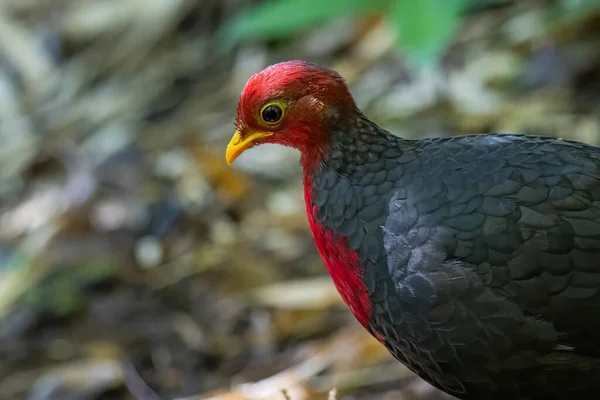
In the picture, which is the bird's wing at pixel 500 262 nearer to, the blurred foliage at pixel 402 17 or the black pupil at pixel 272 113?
the black pupil at pixel 272 113

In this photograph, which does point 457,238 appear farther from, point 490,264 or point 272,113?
point 272,113

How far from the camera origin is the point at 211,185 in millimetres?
3602

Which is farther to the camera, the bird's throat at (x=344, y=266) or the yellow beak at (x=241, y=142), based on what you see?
the yellow beak at (x=241, y=142)

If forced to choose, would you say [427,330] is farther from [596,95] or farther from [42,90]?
[42,90]

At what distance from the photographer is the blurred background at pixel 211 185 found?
287 cm

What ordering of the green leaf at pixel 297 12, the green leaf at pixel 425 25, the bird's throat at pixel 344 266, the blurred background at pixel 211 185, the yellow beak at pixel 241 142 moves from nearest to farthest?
1. the bird's throat at pixel 344 266
2. the yellow beak at pixel 241 142
3. the blurred background at pixel 211 185
4. the green leaf at pixel 425 25
5. the green leaf at pixel 297 12

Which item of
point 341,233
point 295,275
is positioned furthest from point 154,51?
point 341,233

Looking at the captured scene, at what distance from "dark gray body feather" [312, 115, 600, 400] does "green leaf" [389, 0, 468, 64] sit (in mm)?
1248

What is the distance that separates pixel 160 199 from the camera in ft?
12.0

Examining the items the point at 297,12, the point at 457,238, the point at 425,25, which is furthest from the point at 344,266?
the point at 297,12

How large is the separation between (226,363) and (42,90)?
9.20 feet

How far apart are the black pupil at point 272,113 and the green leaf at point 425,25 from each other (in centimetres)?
126

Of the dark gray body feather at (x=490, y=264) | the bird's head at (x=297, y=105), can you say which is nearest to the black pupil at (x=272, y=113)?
the bird's head at (x=297, y=105)

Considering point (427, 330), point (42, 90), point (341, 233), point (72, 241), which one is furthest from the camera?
point (42, 90)
